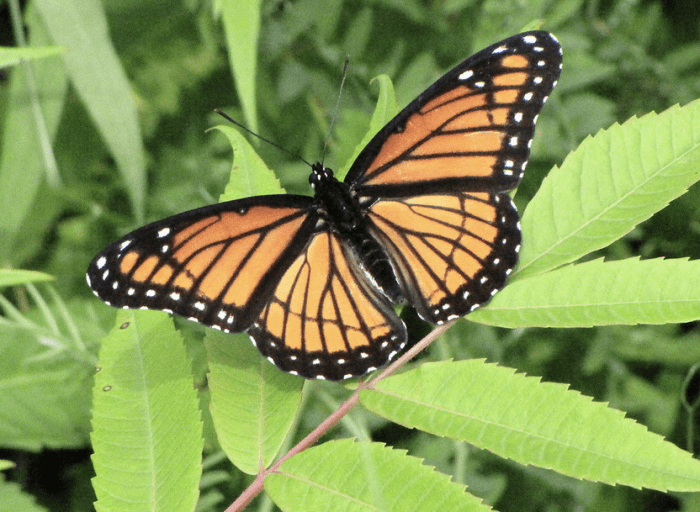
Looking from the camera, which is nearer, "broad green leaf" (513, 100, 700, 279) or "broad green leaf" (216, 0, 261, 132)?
"broad green leaf" (513, 100, 700, 279)

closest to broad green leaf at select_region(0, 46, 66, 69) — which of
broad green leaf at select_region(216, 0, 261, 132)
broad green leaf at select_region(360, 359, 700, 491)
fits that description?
broad green leaf at select_region(216, 0, 261, 132)

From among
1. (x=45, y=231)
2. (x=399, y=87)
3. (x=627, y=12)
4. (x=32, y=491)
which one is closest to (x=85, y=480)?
(x=32, y=491)

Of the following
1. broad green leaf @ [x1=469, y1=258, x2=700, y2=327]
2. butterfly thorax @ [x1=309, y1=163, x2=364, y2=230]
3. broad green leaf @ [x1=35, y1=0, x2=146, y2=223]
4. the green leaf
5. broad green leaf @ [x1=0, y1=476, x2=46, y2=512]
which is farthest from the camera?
the green leaf

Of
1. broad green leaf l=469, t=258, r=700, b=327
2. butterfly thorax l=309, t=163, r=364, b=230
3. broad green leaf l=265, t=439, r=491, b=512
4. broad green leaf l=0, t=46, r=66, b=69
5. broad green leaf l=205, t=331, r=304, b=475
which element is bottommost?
broad green leaf l=265, t=439, r=491, b=512

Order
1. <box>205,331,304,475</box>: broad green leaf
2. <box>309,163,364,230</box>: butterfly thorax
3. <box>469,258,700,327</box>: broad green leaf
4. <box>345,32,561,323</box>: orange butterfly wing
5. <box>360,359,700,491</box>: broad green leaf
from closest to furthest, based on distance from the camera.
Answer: <box>360,359,700,491</box>: broad green leaf, <box>469,258,700,327</box>: broad green leaf, <box>205,331,304,475</box>: broad green leaf, <box>345,32,561,323</box>: orange butterfly wing, <box>309,163,364,230</box>: butterfly thorax

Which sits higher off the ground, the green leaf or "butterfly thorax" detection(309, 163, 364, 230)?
"butterfly thorax" detection(309, 163, 364, 230)

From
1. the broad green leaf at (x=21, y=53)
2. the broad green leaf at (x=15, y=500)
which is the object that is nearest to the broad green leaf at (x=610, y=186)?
the broad green leaf at (x=21, y=53)

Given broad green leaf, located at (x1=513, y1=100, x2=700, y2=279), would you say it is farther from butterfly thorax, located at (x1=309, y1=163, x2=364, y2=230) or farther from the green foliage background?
the green foliage background

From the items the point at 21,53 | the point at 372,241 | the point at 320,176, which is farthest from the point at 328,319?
the point at 21,53
